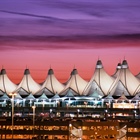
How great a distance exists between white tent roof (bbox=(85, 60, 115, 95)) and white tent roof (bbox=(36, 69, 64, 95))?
570cm

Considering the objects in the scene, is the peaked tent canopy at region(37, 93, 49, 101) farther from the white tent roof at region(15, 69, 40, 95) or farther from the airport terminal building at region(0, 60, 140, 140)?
the white tent roof at region(15, 69, 40, 95)

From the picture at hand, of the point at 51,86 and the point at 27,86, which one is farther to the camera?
the point at 27,86

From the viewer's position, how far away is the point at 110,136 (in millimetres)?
46969

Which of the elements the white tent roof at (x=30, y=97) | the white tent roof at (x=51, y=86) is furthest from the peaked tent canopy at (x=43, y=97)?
the white tent roof at (x=51, y=86)

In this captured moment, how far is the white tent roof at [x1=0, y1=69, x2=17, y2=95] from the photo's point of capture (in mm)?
101188

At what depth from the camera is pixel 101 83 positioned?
95.1 m

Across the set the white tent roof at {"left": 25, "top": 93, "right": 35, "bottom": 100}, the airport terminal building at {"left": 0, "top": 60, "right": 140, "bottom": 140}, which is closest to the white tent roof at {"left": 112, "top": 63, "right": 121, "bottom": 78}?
the airport terminal building at {"left": 0, "top": 60, "right": 140, "bottom": 140}

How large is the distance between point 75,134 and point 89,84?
5009 cm

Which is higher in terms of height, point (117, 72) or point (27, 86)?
point (117, 72)

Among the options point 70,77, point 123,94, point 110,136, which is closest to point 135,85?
point 123,94

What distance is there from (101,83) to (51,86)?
8738 mm

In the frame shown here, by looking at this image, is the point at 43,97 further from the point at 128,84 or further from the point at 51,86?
the point at 128,84

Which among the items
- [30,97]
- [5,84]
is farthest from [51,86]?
[5,84]

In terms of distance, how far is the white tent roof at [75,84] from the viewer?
96000mm
